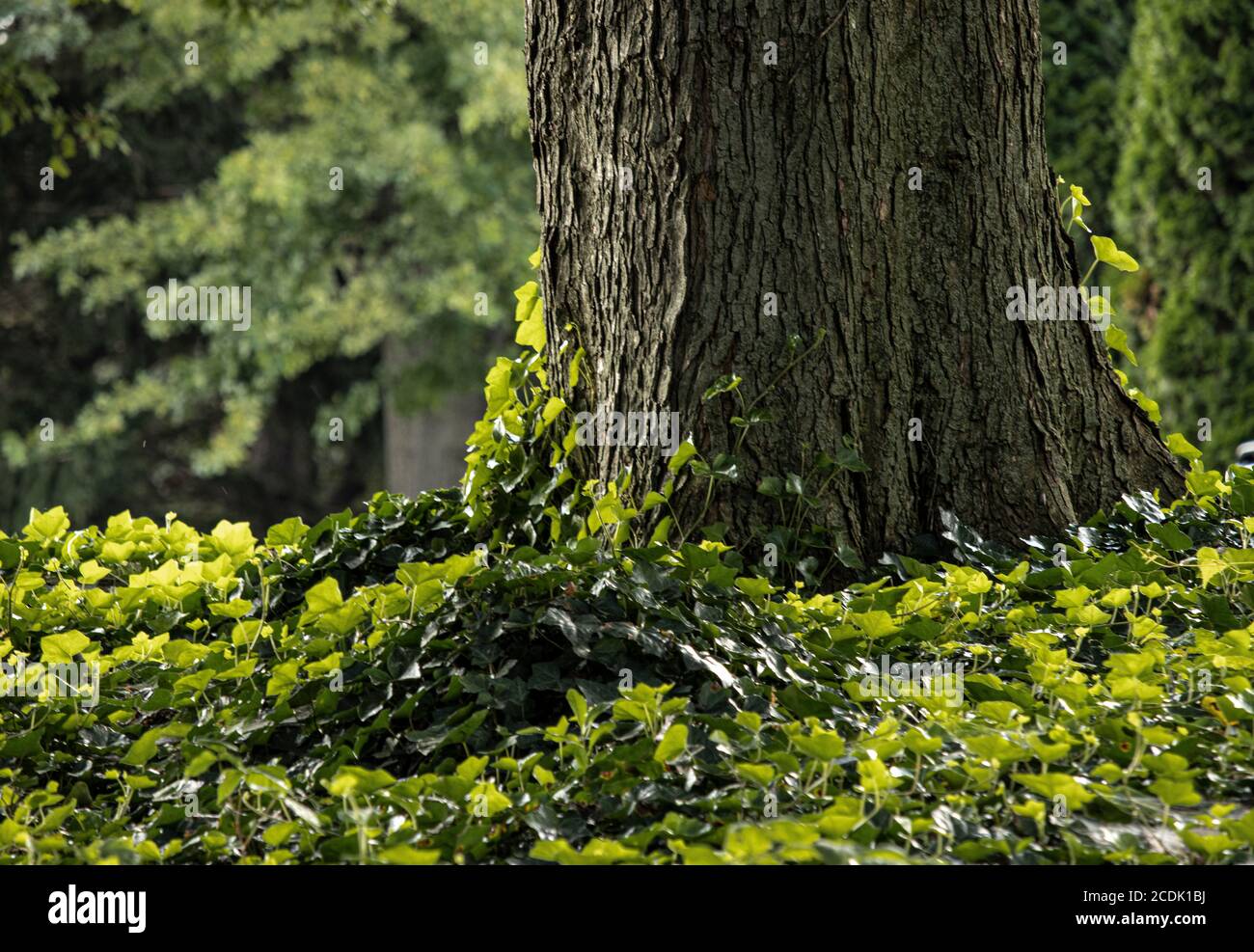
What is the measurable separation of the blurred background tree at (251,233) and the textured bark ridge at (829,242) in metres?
7.10

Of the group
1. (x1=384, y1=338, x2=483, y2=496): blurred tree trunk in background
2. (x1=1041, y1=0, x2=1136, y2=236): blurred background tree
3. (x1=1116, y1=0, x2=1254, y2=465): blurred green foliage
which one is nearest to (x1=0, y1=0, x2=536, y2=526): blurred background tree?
(x1=384, y1=338, x2=483, y2=496): blurred tree trunk in background

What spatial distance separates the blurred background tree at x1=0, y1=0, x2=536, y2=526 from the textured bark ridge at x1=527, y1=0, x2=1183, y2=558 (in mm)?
7097

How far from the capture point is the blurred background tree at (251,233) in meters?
11.6

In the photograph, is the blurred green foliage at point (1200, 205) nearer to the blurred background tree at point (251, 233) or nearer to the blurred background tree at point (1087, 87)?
the blurred background tree at point (1087, 87)

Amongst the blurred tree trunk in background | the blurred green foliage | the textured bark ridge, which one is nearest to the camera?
the textured bark ridge

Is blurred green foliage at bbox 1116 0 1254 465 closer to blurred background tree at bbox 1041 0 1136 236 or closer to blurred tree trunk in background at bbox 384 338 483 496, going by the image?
blurred background tree at bbox 1041 0 1136 236

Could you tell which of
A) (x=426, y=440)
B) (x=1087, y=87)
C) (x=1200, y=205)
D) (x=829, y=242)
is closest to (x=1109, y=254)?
(x=829, y=242)

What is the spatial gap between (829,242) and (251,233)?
31.4ft

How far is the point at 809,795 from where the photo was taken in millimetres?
2277

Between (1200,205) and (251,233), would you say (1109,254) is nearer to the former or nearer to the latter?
(1200,205)

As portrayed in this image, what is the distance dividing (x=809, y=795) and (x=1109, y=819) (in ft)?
1.71

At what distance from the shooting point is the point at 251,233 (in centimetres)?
1202

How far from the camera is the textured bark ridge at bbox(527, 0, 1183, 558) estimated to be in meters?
3.43
